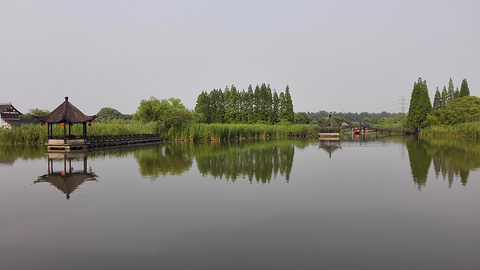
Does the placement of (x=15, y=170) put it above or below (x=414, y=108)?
below

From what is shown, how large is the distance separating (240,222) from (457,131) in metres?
54.7

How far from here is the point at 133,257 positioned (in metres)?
4.80

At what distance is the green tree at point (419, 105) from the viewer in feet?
210

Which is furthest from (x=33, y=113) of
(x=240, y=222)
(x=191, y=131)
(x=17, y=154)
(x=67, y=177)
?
(x=240, y=222)

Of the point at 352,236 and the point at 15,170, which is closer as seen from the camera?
the point at 352,236

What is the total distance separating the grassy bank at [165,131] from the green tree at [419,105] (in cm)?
2219

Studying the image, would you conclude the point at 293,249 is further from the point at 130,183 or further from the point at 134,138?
the point at 134,138

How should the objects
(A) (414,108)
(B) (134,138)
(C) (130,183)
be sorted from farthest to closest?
(A) (414,108) < (B) (134,138) < (C) (130,183)

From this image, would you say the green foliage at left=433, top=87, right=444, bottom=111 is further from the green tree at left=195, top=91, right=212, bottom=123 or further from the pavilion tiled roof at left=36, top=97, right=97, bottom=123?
the pavilion tiled roof at left=36, top=97, right=97, bottom=123

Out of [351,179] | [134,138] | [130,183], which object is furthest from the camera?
[134,138]

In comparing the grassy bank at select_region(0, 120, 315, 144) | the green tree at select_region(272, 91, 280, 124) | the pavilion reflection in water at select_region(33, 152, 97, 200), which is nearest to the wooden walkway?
the grassy bank at select_region(0, 120, 315, 144)

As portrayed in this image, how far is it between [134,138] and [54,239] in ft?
92.9

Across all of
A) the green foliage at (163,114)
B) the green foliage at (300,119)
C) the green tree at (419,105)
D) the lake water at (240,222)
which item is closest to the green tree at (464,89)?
the green tree at (419,105)

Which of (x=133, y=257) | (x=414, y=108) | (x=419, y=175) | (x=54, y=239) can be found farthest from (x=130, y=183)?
(x=414, y=108)
